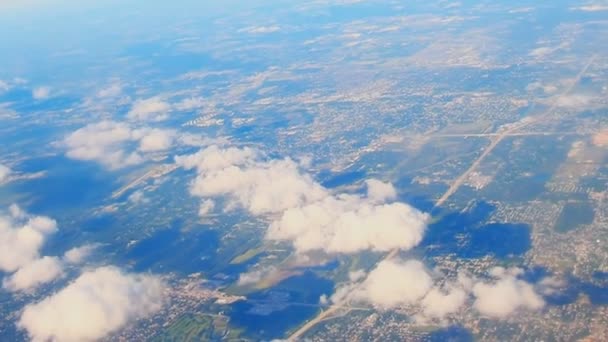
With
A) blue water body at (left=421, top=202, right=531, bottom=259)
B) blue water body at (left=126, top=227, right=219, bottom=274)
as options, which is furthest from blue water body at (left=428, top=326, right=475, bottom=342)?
blue water body at (left=126, top=227, right=219, bottom=274)

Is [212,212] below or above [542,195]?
above

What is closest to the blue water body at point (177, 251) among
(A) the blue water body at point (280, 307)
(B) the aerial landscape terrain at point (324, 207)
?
(B) the aerial landscape terrain at point (324, 207)

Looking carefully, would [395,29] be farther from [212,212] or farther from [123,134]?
[212,212]

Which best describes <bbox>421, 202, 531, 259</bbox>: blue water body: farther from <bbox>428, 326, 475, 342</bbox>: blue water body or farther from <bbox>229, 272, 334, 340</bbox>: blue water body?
<bbox>428, 326, 475, 342</bbox>: blue water body

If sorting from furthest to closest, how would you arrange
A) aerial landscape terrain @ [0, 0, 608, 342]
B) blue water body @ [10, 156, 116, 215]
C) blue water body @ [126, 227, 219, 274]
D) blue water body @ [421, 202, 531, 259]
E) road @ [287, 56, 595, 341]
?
blue water body @ [10, 156, 116, 215] < blue water body @ [126, 227, 219, 274] < blue water body @ [421, 202, 531, 259] < aerial landscape terrain @ [0, 0, 608, 342] < road @ [287, 56, 595, 341]

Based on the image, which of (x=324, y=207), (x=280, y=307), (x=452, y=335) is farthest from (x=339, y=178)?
(x=452, y=335)

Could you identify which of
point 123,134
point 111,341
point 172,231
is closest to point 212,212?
point 172,231

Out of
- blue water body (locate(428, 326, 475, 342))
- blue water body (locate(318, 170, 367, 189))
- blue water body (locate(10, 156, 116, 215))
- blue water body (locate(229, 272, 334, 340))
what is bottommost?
blue water body (locate(428, 326, 475, 342))
